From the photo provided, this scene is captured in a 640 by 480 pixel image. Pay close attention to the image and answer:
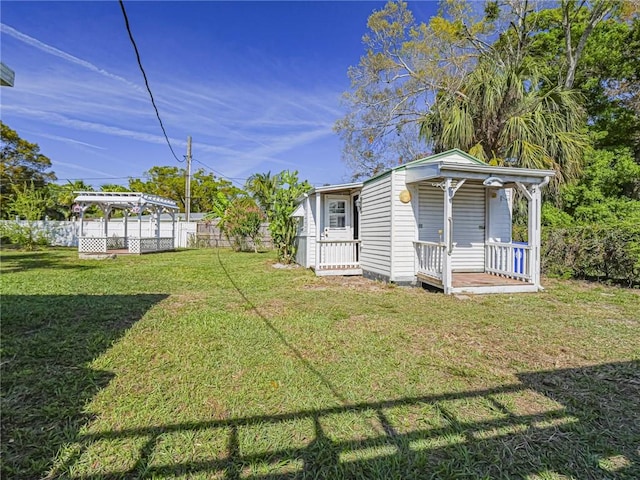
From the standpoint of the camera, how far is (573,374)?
3.16 meters

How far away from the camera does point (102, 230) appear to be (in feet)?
68.2

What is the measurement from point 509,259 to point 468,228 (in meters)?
1.20

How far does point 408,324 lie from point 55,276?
29.7 ft

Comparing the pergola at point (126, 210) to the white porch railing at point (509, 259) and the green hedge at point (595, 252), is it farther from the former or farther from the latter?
the green hedge at point (595, 252)

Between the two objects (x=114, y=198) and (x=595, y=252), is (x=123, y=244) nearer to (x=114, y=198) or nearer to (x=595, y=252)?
(x=114, y=198)

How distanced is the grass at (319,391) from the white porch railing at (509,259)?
1827 mm

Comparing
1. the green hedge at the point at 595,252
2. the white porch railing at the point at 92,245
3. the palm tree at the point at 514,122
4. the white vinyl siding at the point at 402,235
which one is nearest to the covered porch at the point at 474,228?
the white vinyl siding at the point at 402,235

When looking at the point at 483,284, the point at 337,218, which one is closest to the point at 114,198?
the point at 337,218

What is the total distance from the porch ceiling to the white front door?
136 inches

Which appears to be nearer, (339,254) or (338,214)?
(339,254)

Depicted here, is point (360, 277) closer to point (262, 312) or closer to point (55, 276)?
point (262, 312)

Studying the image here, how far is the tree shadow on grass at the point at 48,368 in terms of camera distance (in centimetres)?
213

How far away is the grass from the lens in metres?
2.00

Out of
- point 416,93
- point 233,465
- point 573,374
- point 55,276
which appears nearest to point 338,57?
point 416,93
